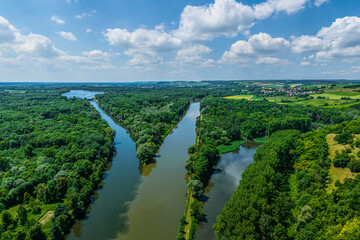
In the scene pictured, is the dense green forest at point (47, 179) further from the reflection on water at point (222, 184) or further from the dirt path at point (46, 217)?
the reflection on water at point (222, 184)

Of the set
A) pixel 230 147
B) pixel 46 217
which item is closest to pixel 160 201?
pixel 46 217

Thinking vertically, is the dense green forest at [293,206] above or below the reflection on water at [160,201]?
above

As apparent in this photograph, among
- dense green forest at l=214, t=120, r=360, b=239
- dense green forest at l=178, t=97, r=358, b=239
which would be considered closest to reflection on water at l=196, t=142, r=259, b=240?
dense green forest at l=178, t=97, r=358, b=239

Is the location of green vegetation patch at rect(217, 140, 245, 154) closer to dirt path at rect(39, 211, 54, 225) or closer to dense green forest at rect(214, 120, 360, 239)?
dense green forest at rect(214, 120, 360, 239)

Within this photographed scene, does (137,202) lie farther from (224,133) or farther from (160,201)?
(224,133)

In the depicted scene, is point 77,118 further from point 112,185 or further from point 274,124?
point 274,124

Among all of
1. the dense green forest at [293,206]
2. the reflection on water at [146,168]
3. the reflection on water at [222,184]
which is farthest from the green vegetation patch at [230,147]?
the reflection on water at [146,168]
